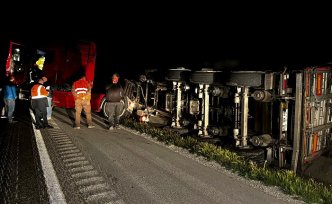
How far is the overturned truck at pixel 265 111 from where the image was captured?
219 inches

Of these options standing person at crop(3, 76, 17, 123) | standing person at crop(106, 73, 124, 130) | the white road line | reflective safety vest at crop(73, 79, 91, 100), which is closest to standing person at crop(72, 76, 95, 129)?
reflective safety vest at crop(73, 79, 91, 100)

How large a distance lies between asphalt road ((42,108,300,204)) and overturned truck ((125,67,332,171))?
1300mm

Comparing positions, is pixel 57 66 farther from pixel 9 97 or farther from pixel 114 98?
pixel 114 98

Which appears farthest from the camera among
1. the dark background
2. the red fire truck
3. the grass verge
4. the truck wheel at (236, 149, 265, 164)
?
the dark background

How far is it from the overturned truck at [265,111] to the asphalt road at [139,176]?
1300 millimetres

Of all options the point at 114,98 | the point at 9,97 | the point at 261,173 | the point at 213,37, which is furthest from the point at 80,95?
the point at 213,37

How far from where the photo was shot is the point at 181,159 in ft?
18.9

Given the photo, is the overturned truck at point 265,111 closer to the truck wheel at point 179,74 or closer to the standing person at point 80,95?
the truck wheel at point 179,74

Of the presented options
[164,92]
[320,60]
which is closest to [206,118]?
[164,92]

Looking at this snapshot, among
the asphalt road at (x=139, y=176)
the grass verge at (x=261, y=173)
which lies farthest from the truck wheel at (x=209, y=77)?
the asphalt road at (x=139, y=176)

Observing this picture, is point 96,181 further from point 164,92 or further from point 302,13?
point 302,13

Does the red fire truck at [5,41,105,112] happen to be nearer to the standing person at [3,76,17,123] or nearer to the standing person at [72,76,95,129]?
the standing person at [72,76,95,129]

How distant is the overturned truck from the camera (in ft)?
18.2

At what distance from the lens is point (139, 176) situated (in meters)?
4.70
